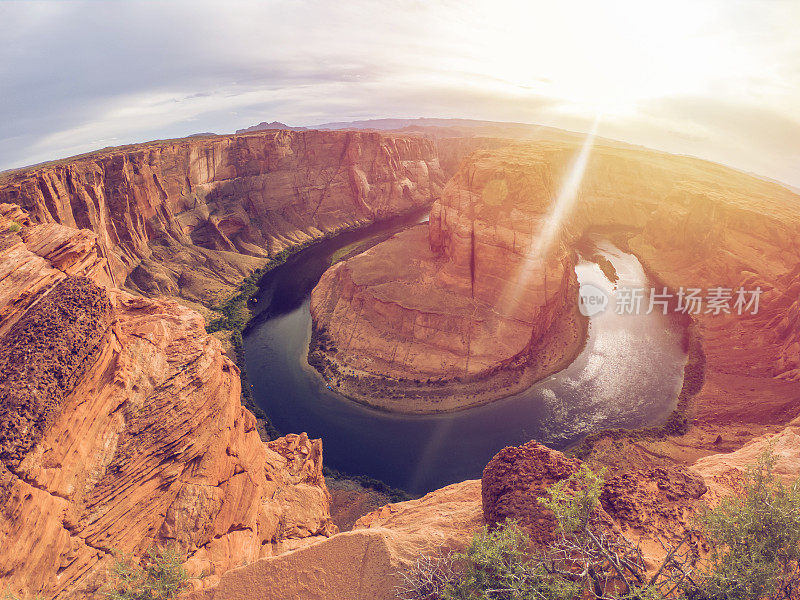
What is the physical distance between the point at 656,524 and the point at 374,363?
3017 cm

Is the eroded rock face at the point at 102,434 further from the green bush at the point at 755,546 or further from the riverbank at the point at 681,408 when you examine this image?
the riverbank at the point at 681,408

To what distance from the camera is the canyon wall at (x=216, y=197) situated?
169ft

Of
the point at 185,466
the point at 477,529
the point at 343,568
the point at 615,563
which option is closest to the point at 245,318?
the point at 185,466

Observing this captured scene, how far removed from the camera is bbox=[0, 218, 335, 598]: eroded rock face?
37.3 ft

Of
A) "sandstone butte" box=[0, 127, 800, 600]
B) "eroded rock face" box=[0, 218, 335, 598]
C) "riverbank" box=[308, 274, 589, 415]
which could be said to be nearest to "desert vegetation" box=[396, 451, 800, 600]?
"sandstone butte" box=[0, 127, 800, 600]

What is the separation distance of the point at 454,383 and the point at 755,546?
89.8 feet

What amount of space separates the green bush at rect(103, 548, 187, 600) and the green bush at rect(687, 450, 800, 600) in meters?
15.7

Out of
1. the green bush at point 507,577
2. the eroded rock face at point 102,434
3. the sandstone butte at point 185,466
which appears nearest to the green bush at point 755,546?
the sandstone butte at point 185,466

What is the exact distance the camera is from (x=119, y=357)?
14438 millimetres

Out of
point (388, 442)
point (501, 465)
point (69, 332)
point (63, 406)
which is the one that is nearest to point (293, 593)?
point (501, 465)

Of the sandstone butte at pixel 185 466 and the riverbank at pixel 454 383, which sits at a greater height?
the sandstone butte at pixel 185 466

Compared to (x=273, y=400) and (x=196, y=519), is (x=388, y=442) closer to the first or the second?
(x=273, y=400)

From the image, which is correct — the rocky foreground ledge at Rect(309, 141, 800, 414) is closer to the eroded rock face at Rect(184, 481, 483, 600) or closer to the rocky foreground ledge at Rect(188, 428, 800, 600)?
the rocky foreground ledge at Rect(188, 428, 800, 600)

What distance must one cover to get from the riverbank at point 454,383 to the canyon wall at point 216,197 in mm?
29471
